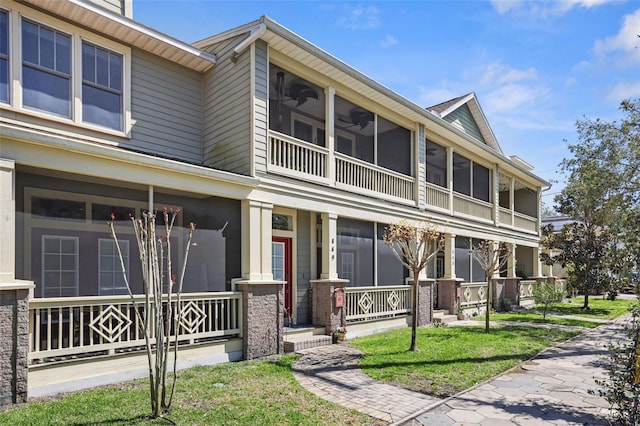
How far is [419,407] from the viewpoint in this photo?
569cm

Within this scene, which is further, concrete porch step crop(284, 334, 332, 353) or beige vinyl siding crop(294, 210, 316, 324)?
beige vinyl siding crop(294, 210, 316, 324)

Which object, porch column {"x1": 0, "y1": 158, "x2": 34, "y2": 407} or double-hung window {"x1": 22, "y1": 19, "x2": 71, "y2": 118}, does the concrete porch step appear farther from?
double-hung window {"x1": 22, "y1": 19, "x2": 71, "y2": 118}

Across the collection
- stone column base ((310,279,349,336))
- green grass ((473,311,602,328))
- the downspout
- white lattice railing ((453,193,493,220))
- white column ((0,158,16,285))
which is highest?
the downspout

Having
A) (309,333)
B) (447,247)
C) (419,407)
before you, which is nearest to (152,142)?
(309,333)

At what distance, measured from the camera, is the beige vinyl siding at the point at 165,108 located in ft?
29.7

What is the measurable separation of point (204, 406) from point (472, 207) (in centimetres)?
1414

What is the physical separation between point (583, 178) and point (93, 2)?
1432 centimetres

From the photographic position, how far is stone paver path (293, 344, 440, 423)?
18.5ft

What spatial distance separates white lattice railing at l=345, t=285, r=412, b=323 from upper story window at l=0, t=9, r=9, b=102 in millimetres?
8146

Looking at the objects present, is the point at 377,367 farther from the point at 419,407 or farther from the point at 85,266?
the point at 85,266

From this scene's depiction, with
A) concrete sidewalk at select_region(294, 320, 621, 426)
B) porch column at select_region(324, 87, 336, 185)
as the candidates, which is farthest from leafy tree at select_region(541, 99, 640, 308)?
porch column at select_region(324, 87, 336, 185)

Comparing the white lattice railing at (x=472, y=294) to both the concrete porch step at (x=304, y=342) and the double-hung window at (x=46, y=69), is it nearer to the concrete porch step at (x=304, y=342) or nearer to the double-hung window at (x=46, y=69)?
the concrete porch step at (x=304, y=342)

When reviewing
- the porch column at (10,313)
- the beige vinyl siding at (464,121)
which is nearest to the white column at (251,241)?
the porch column at (10,313)

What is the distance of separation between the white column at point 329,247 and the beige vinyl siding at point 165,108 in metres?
3.48
